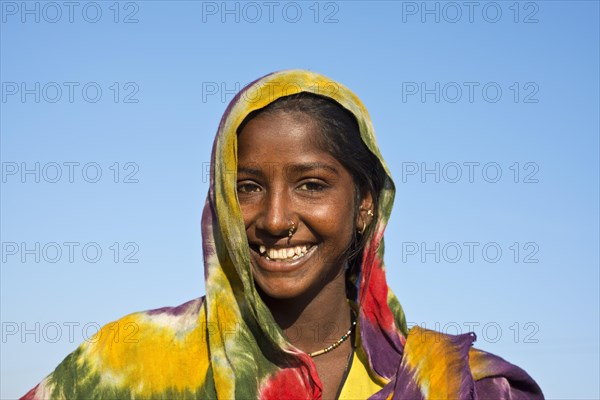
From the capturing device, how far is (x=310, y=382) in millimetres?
4352

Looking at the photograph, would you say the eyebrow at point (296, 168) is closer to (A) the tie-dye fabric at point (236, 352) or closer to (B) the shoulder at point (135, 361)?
(A) the tie-dye fabric at point (236, 352)

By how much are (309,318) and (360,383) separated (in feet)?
1.08

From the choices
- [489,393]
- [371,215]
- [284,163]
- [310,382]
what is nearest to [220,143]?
[284,163]

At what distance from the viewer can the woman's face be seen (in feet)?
14.0

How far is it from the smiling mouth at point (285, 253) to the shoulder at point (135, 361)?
1.28 feet

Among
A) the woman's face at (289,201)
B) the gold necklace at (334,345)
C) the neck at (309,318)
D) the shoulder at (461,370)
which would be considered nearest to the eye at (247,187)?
the woman's face at (289,201)

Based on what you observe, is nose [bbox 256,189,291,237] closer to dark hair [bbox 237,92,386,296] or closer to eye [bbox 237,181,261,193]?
eye [bbox 237,181,261,193]

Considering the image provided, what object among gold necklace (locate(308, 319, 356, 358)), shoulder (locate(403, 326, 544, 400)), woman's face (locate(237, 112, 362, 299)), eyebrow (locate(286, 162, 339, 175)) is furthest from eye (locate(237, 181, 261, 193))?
shoulder (locate(403, 326, 544, 400))

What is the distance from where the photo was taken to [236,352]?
4.29 m

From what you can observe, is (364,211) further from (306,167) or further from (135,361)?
(135,361)

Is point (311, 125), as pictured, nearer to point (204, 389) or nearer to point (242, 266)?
point (242, 266)

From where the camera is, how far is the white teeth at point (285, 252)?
14.1ft

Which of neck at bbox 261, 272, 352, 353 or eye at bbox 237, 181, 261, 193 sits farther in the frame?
neck at bbox 261, 272, 352, 353

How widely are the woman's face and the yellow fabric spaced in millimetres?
375
